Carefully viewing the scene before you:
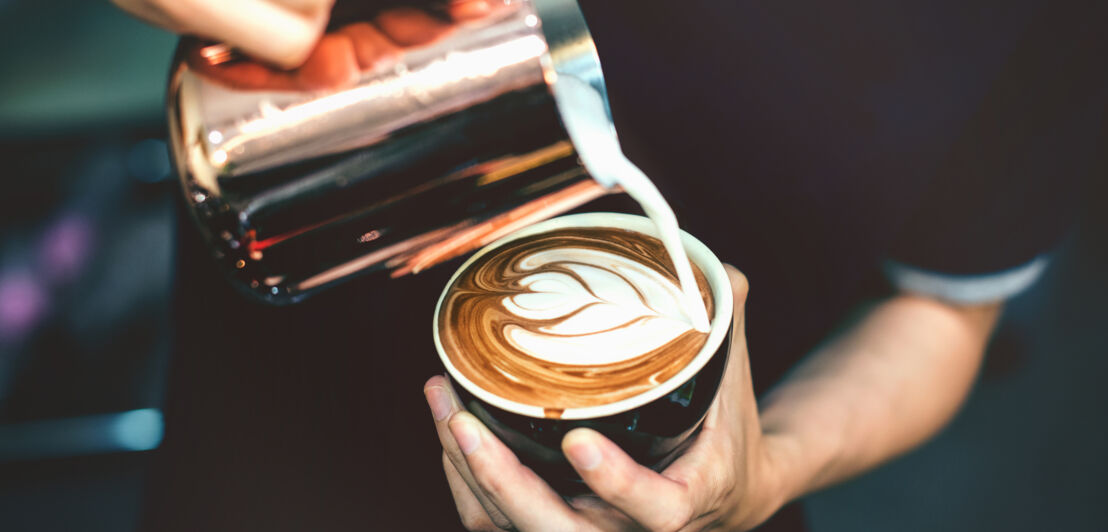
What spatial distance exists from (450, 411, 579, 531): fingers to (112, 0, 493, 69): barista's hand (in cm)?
28

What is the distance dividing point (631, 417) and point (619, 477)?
0.14ft

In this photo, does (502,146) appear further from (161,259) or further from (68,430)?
(161,259)

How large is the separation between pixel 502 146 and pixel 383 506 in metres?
0.42

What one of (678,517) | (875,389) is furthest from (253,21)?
(875,389)

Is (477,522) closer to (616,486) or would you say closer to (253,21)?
(616,486)

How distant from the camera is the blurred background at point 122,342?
4.81 ft

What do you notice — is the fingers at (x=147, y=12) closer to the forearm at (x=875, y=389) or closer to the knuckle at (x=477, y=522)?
the knuckle at (x=477, y=522)

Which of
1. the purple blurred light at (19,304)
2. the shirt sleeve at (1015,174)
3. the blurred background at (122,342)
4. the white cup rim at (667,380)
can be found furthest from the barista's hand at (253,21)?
the purple blurred light at (19,304)

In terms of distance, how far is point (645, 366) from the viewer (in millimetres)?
535

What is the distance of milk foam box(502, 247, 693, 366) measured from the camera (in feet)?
1.85

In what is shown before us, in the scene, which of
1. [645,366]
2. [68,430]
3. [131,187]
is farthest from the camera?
[131,187]

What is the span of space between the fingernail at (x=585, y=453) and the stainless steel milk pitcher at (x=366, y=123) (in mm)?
183

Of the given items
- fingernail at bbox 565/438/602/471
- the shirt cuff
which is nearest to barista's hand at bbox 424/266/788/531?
fingernail at bbox 565/438/602/471

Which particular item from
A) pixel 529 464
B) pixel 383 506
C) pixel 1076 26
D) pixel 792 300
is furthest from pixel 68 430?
pixel 1076 26
